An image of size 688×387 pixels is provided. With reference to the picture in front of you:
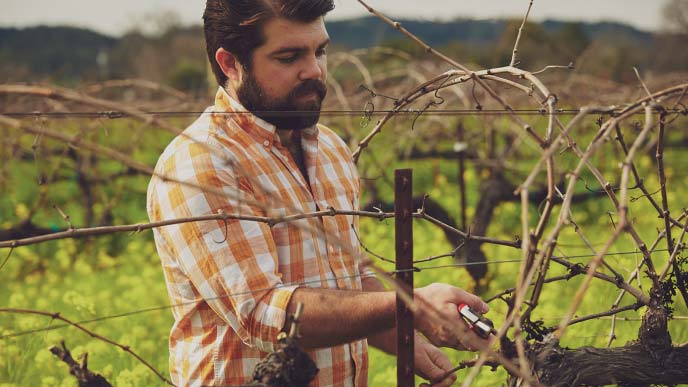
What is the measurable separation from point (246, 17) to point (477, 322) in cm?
95

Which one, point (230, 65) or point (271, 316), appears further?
point (230, 65)

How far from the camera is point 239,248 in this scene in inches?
68.4

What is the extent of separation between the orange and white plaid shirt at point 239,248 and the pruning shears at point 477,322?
27 centimetres

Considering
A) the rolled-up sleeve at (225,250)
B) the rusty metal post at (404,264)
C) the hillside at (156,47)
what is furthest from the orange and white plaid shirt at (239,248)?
the hillside at (156,47)

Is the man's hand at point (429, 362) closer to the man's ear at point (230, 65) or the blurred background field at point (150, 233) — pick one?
the blurred background field at point (150, 233)

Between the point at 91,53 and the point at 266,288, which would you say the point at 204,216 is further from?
the point at 91,53

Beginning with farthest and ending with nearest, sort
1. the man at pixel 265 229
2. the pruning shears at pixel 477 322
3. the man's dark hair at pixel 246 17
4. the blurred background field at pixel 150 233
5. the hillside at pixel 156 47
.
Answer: the hillside at pixel 156 47
the blurred background field at pixel 150 233
the man's dark hair at pixel 246 17
the man at pixel 265 229
the pruning shears at pixel 477 322

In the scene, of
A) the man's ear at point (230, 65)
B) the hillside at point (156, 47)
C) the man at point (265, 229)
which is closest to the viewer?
the man at point (265, 229)

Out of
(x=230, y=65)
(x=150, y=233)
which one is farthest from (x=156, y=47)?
(x=230, y=65)

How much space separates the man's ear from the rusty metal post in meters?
0.64

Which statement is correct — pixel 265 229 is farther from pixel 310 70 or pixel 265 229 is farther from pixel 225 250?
pixel 310 70

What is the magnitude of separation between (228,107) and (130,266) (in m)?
4.20

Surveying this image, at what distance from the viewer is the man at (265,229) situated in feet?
5.57

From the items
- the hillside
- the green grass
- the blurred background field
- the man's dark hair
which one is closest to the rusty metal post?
the blurred background field
